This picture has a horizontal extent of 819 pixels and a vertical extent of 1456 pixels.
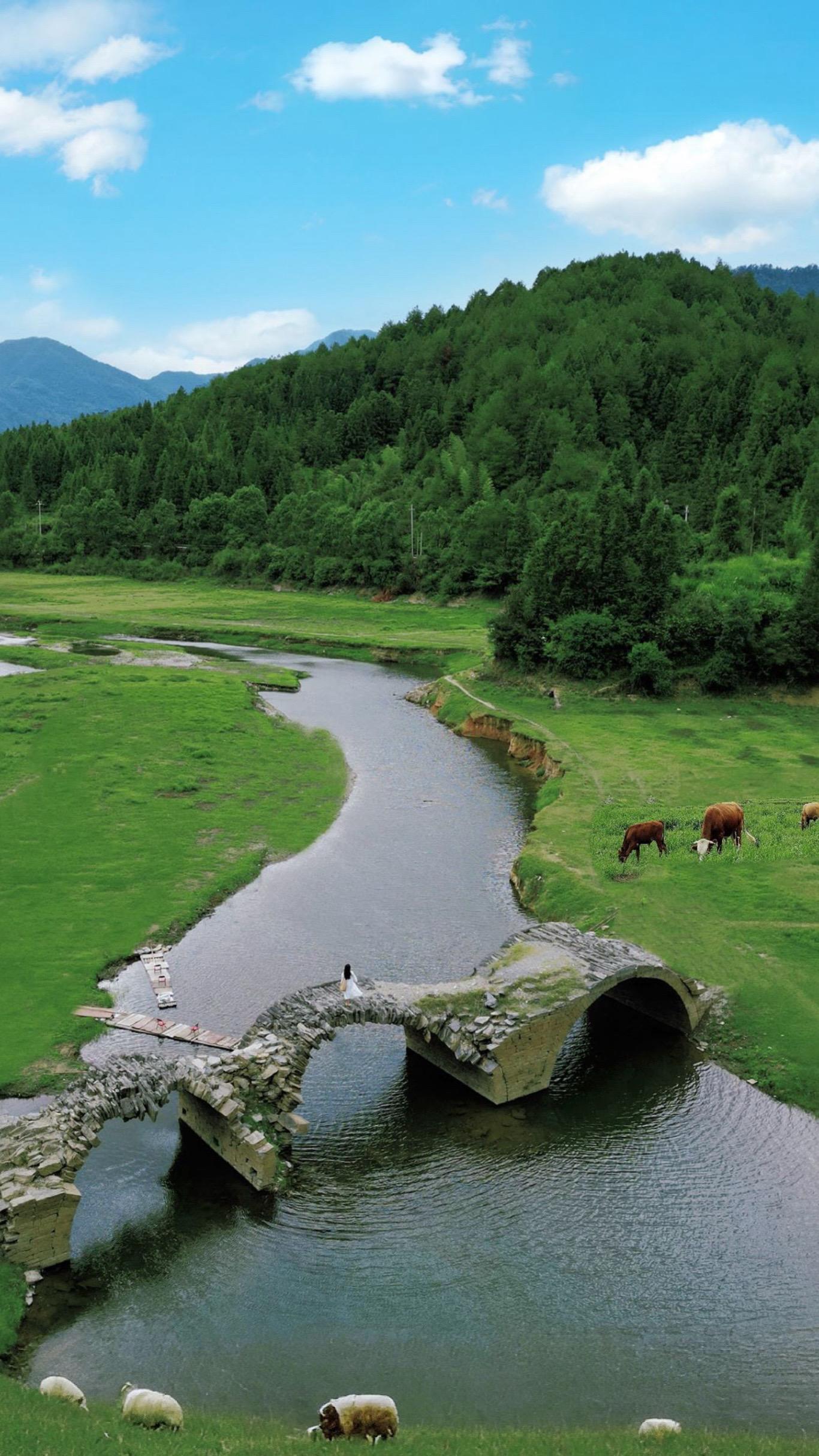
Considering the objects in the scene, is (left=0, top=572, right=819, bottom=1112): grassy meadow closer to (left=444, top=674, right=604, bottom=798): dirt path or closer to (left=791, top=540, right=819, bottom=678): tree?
(left=444, top=674, right=604, bottom=798): dirt path

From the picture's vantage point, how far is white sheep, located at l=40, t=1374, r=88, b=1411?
60.8ft

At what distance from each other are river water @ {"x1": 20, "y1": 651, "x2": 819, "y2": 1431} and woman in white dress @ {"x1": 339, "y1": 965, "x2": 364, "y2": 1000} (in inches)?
105

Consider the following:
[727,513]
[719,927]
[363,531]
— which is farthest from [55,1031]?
Result: [363,531]

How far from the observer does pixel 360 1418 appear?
18078 millimetres

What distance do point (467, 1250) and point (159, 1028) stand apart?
1260 cm

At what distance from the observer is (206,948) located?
40.2 metres

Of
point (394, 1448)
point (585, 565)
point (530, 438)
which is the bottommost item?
point (394, 1448)

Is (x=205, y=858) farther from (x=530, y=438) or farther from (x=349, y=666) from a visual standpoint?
(x=530, y=438)

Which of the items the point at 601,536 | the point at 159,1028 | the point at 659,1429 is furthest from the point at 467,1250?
the point at 601,536

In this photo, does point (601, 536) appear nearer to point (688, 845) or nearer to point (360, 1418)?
point (688, 845)

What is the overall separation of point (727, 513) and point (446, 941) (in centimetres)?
10229

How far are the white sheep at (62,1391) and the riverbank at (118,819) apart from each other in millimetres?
11457

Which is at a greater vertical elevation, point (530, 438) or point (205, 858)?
point (530, 438)

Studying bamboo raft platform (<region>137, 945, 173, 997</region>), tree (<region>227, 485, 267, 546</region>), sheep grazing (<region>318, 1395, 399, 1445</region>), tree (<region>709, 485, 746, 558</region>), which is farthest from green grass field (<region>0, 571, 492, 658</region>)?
sheep grazing (<region>318, 1395, 399, 1445</region>)
